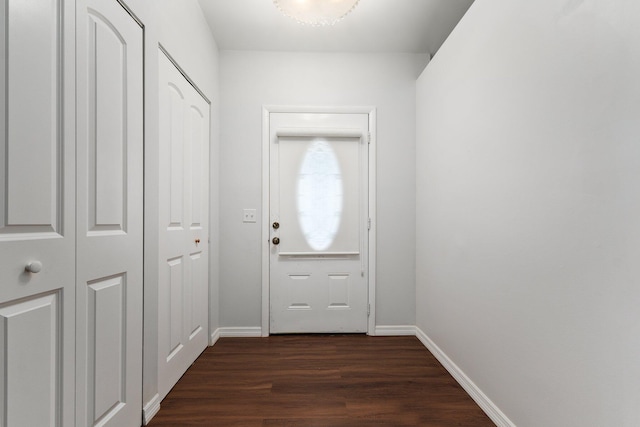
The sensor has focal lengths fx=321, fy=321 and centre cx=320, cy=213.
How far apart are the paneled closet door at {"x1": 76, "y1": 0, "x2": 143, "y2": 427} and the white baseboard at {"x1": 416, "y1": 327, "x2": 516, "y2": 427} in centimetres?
176

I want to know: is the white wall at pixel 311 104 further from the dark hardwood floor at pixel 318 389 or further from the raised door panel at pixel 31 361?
the raised door panel at pixel 31 361

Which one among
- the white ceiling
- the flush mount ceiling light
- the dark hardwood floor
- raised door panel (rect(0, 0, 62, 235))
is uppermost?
the white ceiling

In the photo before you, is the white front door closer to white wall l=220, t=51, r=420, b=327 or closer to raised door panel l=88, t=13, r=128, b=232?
white wall l=220, t=51, r=420, b=327

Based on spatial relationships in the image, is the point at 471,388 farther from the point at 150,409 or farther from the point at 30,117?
the point at 30,117

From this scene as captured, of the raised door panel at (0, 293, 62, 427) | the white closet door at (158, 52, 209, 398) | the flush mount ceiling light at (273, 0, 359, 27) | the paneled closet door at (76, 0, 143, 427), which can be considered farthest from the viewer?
the flush mount ceiling light at (273, 0, 359, 27)

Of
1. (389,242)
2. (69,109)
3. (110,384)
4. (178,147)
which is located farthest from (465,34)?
(110,384)

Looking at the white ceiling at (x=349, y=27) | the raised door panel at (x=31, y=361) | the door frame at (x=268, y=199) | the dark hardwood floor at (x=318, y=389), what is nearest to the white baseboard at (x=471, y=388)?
the dark hardwood floor at (x=318, y=389)

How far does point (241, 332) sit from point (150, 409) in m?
1.23

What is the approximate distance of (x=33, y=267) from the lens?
37.1 inches

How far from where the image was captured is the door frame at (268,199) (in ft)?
9.40

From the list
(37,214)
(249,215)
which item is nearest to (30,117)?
(37,214)

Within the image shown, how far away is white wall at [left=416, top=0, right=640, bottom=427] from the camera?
990 millimetres

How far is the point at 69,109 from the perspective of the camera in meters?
1.10

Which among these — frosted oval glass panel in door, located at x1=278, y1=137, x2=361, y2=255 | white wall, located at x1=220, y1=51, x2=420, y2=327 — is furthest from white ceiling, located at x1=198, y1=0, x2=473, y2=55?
frosted oval glass panel in door, located at x1=278, y1=137, x2=361, y2=255
